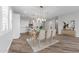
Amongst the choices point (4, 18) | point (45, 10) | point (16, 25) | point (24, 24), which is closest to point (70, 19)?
point (45, 10)

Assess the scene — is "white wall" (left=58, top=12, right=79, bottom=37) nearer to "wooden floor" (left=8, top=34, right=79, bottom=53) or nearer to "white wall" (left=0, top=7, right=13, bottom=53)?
"wooden floor" (left=8, top=34, right=79, bottom=53)

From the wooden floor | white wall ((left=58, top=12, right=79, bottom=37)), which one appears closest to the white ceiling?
white wall ((left=58, top=12, right=79, bottom=37))

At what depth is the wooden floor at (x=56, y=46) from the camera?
5.95 ft

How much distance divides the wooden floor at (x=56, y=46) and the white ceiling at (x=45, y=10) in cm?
34

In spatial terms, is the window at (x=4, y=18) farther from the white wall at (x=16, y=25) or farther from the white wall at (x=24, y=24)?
the white wall at (x=24, y=24)

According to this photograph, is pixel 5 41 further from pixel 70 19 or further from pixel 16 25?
pixel 70 19

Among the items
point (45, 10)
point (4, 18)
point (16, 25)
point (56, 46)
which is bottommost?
point (56, 46)

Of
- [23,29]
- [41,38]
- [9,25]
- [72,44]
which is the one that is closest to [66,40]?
[72,44]

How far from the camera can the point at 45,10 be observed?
1.85 meters

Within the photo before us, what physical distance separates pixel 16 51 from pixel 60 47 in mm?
652

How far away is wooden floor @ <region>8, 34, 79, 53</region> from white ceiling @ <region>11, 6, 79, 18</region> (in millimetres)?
337

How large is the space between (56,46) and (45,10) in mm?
558

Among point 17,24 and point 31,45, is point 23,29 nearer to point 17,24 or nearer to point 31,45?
point 17,24
